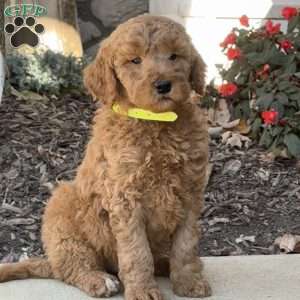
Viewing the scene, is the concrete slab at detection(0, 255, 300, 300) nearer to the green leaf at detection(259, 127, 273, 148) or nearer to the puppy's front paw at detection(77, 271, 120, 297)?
the puppy's front paw at detection(77, 271, 120, 297)

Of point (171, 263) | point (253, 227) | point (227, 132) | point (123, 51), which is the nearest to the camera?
point (123, 51)

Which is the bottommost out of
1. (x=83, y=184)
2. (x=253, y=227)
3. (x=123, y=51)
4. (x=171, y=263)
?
(x=253, y=227)

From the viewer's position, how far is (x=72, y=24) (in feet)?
27.2

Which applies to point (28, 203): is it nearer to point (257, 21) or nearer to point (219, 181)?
point (219, 181)

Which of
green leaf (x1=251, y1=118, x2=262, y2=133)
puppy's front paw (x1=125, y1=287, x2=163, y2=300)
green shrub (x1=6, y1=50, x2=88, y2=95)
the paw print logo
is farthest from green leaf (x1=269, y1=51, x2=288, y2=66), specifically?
puppy's front paw (x1=125, y1=287, x2=163, y2=300)

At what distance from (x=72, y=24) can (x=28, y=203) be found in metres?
3.07

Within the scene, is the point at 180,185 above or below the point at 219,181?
above

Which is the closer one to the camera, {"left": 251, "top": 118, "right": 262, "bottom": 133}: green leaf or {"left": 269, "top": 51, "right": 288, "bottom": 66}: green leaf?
{"left": 251, "top": 118, "right": 262, "bottom": 133}: green leaf

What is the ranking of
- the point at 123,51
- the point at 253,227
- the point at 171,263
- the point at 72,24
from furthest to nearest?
the point at 72,24, the point at 253,227, the point at 171,263, the point at 123,51

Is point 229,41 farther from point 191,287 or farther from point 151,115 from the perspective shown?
point 191,287

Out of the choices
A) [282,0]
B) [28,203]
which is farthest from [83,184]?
[282,0]

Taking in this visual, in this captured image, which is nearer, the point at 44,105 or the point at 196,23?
the point at 44,105

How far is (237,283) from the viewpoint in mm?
4512

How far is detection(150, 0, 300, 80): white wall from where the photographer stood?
27.5 feet
